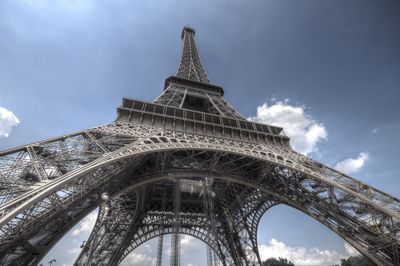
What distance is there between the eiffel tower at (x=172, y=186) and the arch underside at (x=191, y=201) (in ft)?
0.19

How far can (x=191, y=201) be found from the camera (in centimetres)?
2442

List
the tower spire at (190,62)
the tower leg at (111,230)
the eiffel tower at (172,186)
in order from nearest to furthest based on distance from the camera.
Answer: the eiffel tower at (172,186) < the tower leg at (111,230) < the tower spire at (190,62)

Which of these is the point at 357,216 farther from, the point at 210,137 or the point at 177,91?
the point at 177,91

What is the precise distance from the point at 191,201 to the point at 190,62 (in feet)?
57.6

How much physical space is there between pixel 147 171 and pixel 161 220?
Answer: 10.8 metres

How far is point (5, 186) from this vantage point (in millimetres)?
7203

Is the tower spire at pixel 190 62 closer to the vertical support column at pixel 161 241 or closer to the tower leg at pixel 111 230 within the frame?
the vertical support column at pixel 161 241

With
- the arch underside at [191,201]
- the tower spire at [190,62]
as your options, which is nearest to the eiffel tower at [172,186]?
the arch underside at [191,201]

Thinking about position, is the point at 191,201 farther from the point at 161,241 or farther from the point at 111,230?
the point at 111,230

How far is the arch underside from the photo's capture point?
923cm

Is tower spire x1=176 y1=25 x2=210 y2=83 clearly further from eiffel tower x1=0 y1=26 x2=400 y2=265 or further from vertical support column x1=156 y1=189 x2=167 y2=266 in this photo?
vertical support column x1=156 y1=189 x2=167 y2=266

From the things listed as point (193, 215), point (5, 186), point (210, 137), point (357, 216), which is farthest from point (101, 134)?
point (193, 215)

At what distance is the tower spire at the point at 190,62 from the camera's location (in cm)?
2920

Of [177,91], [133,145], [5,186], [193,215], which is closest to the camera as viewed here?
[5,186]
